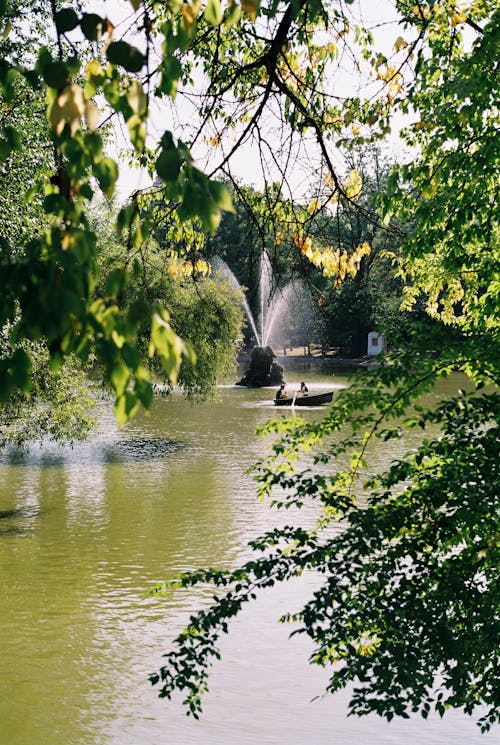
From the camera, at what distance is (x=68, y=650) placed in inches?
488

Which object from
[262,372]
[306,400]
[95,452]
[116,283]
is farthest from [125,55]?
[262,372]

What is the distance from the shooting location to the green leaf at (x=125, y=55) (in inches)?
87.0

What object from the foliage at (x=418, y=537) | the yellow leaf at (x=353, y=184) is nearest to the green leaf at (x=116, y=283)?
the yellow leaf at (x=353, y=184)

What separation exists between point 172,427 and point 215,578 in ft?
81.8

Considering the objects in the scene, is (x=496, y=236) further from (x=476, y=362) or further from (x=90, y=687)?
(x=90, y=687)

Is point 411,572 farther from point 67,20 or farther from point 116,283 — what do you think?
point 67,20

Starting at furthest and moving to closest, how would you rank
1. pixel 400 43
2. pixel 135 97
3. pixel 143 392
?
pixel 400 43 < pixel 135 97 < pixel 143 392

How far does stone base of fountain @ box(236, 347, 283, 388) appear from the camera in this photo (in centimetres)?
4756

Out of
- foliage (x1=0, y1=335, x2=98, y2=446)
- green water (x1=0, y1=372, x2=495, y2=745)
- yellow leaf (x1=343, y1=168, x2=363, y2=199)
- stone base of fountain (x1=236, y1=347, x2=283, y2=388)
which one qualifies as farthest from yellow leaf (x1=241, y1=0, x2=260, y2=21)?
stone base of fountain (x1=236, y1=347, x2=283, y2=388)

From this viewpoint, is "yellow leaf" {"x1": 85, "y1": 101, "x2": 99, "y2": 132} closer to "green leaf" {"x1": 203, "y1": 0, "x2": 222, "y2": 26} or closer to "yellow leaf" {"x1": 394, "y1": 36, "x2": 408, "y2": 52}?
"green leaf" {"x1": 203, "y1": 0, "x2": 222, "y2": 26}

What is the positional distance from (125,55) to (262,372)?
45.6 metres

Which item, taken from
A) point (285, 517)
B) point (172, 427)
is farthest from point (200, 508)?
point (172, 427)

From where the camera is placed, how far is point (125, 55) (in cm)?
221

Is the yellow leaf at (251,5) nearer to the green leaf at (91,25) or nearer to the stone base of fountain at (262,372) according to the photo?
the green leaf at (91,25)
